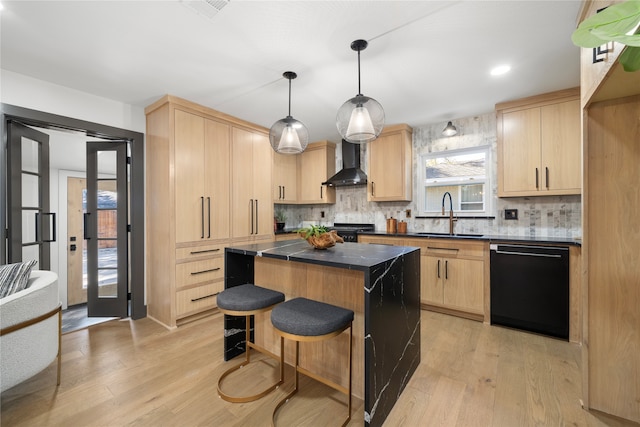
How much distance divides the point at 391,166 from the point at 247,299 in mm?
2911

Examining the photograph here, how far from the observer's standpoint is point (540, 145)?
2912 millimetres

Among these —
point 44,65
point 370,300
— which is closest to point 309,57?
point 370,300

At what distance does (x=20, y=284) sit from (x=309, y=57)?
2.69m

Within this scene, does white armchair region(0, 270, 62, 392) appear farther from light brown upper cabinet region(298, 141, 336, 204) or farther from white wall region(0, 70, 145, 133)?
light brown upper cabinet region(298, 141, 336, 204)

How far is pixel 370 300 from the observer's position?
A: 143 cm

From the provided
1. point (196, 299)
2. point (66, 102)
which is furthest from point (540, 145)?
point (66, 102)

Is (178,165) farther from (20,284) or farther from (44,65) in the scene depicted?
(20,284)

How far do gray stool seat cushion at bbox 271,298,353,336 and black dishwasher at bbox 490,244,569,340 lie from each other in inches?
83.9

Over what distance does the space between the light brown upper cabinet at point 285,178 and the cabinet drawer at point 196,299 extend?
173cm

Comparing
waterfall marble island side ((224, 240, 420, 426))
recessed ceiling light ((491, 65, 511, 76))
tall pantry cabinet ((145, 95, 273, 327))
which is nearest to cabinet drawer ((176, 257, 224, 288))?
tall pantry cabinet ((145, 95, 273, 327))

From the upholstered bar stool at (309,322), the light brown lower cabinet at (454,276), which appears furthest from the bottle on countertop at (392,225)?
the upholstered bar stool at (309,322)

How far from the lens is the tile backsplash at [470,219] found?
3057mm

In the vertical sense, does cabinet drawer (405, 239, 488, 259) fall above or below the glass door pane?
below

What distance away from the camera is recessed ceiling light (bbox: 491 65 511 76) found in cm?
239
